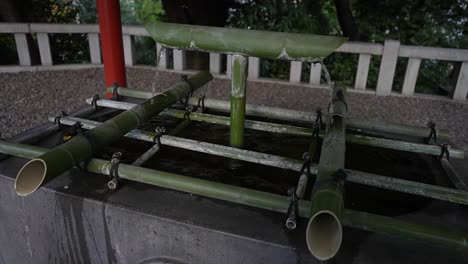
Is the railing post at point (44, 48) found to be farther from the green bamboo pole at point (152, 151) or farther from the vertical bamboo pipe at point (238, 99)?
the vertical bamboo pipe at point (238, 99)

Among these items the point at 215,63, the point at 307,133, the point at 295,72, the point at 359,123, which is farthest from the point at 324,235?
the point at 215,63

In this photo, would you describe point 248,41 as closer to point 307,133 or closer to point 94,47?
point 307,133

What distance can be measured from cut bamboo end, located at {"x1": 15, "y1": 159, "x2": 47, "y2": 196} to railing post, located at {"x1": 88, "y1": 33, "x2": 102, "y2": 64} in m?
5.98

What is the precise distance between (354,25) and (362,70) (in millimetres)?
1641

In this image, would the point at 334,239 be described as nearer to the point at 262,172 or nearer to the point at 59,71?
the point at 262,172

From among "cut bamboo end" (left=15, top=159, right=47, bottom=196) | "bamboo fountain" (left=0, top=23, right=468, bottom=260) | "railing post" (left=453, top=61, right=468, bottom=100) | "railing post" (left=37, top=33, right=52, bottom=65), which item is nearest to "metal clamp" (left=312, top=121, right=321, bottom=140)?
"bamboo fountain" (left=0, top=23, right=468, bottom=260)

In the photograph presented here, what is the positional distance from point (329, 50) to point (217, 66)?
516cm

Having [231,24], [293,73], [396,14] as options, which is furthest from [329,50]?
[396,14]

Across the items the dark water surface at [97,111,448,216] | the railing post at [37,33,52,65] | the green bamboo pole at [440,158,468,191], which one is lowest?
the railing post at [37,33,52,65]

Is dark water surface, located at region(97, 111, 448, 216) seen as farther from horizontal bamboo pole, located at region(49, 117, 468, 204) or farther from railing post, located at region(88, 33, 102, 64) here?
railing post, located at region(88, 33, 102, 64)

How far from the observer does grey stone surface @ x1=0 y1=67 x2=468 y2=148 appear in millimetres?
4754

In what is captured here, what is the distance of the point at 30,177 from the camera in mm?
1331

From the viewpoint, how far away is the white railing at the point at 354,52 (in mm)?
5586

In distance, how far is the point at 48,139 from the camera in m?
2.18
